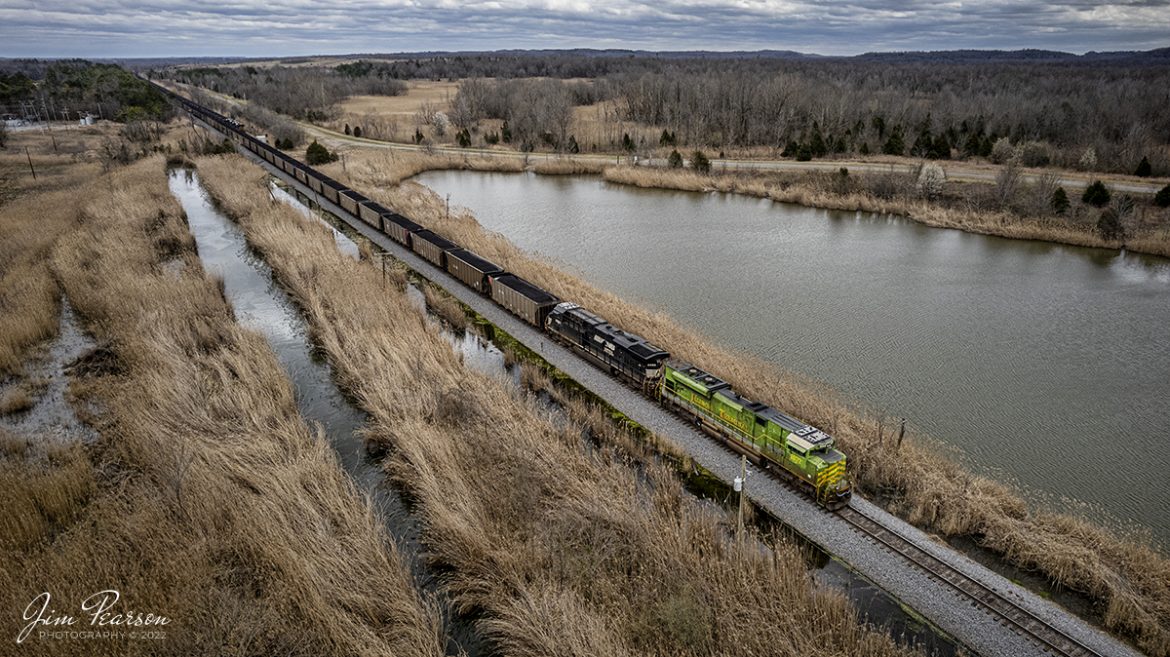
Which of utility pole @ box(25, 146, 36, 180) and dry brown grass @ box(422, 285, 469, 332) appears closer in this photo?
dry brown grass @ box(422, 285, 469, 332)

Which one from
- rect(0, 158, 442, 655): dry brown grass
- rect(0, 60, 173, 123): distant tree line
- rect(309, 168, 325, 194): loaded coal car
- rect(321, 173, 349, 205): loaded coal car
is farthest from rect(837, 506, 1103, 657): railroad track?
rect(0, 60, 173, 123): distant tree line

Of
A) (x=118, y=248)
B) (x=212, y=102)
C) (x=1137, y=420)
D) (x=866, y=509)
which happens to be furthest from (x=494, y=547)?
(x=212, y=102)

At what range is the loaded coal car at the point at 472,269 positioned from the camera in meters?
30.7

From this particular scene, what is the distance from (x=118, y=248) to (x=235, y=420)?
70.9ft

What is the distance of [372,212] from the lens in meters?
43.8

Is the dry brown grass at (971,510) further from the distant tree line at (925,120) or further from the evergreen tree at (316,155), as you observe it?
the evergreen tree at (316,155)

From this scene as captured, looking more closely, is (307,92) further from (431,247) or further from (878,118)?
(431,247)

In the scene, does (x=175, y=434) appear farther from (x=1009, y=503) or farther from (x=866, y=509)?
(x=1009, y=503)

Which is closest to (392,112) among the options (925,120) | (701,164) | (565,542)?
(701,164)

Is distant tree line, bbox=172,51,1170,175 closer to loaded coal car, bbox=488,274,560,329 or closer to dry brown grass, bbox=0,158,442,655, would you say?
loaded coal car, bbox=488,274,560,329

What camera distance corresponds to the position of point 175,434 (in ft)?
56.4

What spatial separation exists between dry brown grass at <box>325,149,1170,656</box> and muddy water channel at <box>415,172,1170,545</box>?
80.5 inches

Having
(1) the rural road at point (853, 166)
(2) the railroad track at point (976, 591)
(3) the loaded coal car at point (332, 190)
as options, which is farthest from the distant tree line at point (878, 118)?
(2) the railroad track at point (976, 591)

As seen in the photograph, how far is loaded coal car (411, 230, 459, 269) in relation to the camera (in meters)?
34.6
